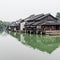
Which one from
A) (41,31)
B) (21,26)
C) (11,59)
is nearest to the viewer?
(11,59)

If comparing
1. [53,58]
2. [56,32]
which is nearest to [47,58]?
[53,58]

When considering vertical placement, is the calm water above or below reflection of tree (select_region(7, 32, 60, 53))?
below

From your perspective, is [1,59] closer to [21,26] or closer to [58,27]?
[58,27]

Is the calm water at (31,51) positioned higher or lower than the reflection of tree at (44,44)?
lower

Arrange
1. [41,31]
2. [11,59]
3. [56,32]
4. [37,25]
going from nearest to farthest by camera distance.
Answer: [11,59]
[56,32]
[41,31]
[37,25]

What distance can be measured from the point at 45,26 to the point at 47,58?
79.7 feet

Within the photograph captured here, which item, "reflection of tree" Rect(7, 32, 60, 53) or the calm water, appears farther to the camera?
"reflection of tree" Rect(7, 32, 60, 53)

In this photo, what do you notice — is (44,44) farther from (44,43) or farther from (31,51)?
(31,51)

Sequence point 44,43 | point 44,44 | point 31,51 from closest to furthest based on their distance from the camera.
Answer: point 31,51
point 44,44
point 44,43

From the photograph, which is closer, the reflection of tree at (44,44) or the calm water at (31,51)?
the calm water at (31,51)

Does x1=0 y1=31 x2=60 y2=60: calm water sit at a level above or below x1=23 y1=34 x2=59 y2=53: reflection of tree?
below

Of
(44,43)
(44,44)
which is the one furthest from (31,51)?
(44,43)

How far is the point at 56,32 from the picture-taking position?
31047mm

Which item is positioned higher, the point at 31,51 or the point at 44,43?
the point at 44,43
